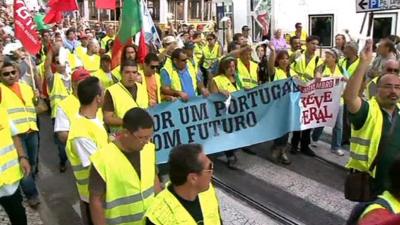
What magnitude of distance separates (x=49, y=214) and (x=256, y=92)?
3.43 meters

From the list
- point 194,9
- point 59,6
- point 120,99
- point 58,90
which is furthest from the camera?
point 194,9

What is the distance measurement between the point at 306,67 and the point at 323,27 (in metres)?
9.86

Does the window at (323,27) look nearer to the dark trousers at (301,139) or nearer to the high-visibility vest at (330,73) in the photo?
the high-visibility vest at (330,73)

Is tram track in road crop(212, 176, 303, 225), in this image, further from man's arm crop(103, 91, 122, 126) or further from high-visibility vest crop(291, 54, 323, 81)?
high-visibility vest crop(291, 54, 323, 81)

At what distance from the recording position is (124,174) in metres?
2.91

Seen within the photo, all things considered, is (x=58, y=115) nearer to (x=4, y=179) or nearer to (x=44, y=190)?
(x=4, y=179)

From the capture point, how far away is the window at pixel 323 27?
644 inches

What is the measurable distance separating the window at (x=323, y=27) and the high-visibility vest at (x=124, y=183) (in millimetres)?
14404

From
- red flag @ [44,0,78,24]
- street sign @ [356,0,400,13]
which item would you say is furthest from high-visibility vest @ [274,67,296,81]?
red flag @ [44,0,78,24]

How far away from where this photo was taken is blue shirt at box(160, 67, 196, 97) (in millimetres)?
6820

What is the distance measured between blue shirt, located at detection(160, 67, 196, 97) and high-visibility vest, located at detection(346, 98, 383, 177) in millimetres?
3253

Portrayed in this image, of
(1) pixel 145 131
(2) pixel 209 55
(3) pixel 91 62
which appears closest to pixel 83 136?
(1) pixel 145 131

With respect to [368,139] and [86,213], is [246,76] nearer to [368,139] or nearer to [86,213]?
[368,139]

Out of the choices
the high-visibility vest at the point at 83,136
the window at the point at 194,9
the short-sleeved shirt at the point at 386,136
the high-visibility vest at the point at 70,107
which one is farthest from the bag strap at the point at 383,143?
the window at the point at 194,9
